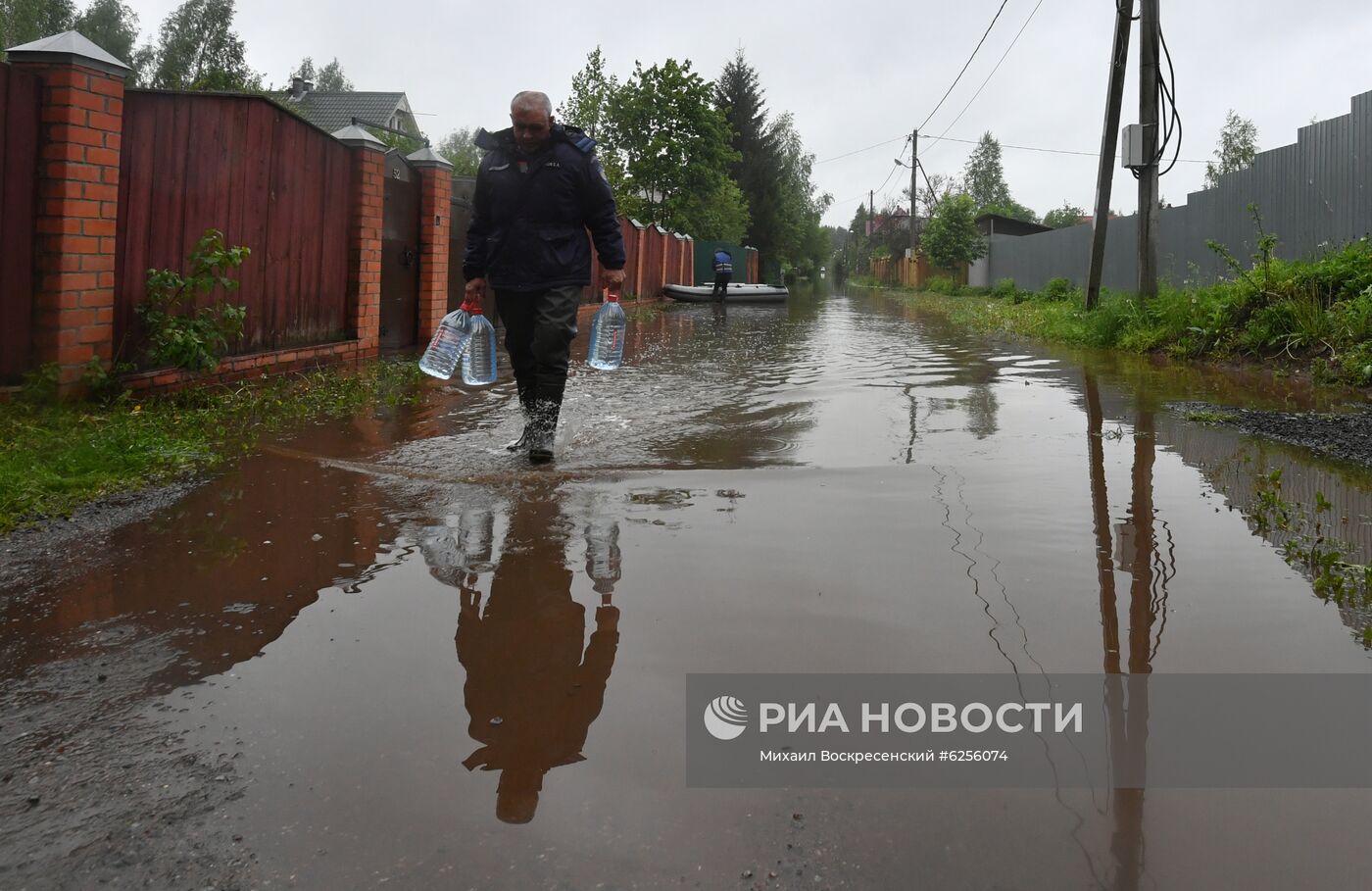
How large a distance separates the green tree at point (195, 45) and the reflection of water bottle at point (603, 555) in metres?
48.9

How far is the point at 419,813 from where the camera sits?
75.0 inches

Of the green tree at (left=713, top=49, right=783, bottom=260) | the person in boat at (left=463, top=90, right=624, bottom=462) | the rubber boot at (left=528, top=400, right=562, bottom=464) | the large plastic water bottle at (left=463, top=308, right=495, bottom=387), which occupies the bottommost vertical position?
the rubber boot at (left=528, top=400, right=562, bottom=464)

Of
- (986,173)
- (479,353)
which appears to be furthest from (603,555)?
(986,173)

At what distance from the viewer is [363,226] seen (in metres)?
9.58

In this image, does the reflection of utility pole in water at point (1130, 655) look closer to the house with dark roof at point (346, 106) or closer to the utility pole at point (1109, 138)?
the utility pole at point (1109, 138)

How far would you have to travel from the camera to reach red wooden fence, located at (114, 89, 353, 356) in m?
6.54

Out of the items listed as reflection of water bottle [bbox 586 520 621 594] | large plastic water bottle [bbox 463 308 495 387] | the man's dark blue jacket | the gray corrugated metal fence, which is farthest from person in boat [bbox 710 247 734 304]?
reflection of water bottle [bbox 586 520 621 594]

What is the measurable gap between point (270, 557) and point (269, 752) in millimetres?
1490

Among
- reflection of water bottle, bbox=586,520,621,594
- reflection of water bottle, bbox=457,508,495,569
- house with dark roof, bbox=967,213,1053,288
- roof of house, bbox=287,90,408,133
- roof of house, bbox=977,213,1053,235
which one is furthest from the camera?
roof of house, bbox=287,90,408,133

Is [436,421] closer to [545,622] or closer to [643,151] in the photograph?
[545,622]

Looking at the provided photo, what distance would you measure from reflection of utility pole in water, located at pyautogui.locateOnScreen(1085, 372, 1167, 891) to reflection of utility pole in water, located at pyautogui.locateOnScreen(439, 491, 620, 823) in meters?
1.00

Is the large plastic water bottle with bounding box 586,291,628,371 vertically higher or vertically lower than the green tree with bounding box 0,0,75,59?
lower

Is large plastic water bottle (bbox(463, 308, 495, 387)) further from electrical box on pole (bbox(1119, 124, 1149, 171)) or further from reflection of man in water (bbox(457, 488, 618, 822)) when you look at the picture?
electrical box on pole (bbox(1119, 124, 1149, 171))

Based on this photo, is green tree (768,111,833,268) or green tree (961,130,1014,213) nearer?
green tree (768,111,833,268)
